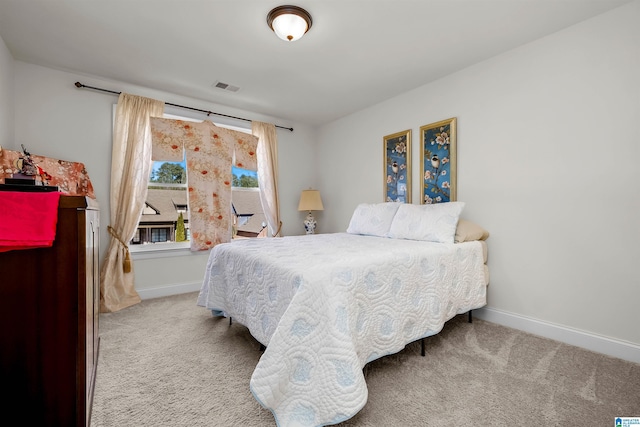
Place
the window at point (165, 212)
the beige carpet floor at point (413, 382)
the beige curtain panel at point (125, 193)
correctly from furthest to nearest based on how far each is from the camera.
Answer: the window at point (165, 212), the beige curtain panel at point (125, 193), the beige carpet floor at point (413, 382)

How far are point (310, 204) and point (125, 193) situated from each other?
2.35 meters

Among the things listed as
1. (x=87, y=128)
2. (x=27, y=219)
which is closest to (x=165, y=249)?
(x=87, y=128)

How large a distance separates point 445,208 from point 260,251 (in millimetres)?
1707

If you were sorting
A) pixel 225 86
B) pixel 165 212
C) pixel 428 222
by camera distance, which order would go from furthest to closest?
pixel 165 212 → pixel 225 86 → pixel 428 222

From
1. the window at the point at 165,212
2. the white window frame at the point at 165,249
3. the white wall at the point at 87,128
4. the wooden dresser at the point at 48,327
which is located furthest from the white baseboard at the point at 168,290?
the wooden dresser at the point at 48,327

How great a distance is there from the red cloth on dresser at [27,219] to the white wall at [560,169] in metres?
3.07

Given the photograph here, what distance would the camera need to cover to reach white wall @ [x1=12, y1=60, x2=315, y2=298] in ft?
8.89

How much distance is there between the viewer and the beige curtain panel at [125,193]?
9.83ft

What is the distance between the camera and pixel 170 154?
337cm

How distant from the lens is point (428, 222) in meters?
2.53

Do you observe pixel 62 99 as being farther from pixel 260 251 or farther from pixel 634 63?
pixel 634 63

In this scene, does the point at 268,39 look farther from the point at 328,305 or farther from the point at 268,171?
the point at 328,305

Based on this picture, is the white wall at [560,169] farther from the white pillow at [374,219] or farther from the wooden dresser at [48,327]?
the wooden dresser at [48,327]

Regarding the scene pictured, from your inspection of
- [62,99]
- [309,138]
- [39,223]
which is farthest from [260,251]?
[309,138]
